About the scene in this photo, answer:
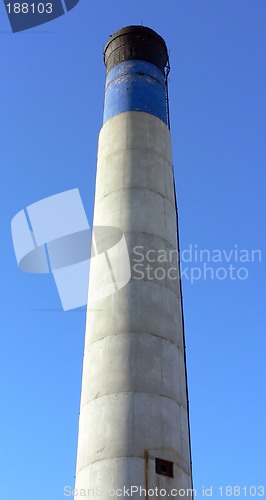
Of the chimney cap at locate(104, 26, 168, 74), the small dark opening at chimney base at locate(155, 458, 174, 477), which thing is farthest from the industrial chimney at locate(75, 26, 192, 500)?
the chimney cap at locate(104, 26, 168, 74)

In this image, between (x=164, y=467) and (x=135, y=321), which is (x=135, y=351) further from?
(x=164, y=467)

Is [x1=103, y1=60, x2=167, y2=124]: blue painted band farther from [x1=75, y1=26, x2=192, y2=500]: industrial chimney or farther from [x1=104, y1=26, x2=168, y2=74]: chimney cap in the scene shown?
[x1=104, y1=26, x2=168, y2=74]: chimney cap

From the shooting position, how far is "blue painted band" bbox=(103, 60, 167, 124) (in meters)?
24.0

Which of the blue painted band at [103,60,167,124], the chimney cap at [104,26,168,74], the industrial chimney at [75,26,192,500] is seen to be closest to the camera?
the industrial chimney at [75,26,192,500]

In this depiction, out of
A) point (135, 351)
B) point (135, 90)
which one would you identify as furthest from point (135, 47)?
point (135, 351)

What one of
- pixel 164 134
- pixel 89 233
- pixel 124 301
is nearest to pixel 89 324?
pixel 124 301

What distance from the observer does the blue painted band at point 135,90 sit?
24047 mm

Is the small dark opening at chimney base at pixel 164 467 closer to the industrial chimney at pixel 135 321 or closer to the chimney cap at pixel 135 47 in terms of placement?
the industrial chimney at pixel 135 321

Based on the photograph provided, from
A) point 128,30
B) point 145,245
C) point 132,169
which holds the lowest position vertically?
point 145,245

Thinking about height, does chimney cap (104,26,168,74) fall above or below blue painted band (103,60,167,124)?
above

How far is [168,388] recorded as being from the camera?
17469mm

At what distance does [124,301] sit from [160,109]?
9.50 m

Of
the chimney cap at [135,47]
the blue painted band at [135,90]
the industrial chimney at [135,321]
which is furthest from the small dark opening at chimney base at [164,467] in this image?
the chimney cap at [135,47]

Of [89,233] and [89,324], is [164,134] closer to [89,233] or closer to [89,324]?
[89,233]
